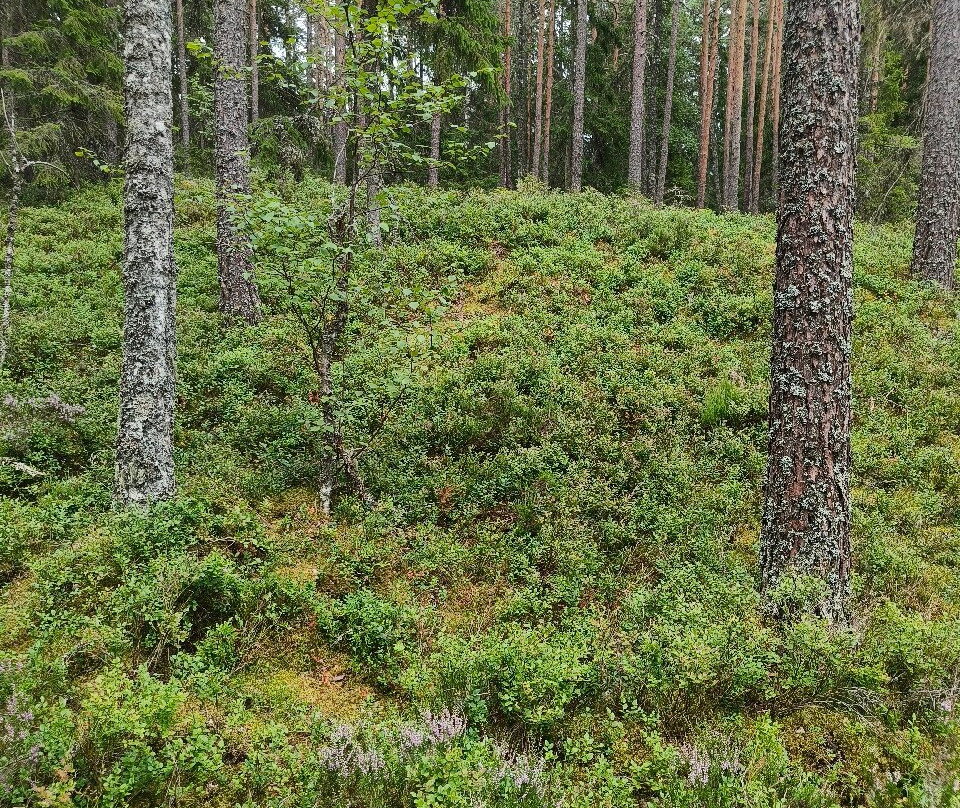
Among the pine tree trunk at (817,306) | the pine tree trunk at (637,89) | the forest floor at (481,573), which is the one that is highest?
the pine tree trunk at (637,89)

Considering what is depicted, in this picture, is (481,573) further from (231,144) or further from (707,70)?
(707,70)

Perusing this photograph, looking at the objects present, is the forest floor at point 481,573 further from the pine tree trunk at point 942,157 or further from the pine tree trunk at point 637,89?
the pine tree trunk at point 637,89

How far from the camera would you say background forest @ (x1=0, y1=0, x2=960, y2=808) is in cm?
352

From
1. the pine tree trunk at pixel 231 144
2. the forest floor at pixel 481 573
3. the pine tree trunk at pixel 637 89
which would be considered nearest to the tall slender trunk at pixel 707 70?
the pine tree trunk at pixel 637 89

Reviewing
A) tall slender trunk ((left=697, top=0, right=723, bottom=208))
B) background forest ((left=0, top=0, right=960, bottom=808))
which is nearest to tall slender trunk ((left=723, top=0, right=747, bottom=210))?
tall slender trunk ((left=697, top=0, right=723, bottom=208))

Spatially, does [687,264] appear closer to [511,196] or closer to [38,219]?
[511,196]

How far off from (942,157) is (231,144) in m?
12.8

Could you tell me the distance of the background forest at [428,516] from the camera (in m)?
3.52

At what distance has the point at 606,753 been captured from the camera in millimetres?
3689

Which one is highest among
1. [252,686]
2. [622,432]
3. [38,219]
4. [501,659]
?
[38,219]

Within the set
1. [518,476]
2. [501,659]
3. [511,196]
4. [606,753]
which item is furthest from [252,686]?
[511,196]

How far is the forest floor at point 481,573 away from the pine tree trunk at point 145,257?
55cm

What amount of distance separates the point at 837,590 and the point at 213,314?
10.6m

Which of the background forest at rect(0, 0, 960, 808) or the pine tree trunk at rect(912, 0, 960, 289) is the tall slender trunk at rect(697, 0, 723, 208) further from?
the background forest at rect(0, 0, 960, 808)
